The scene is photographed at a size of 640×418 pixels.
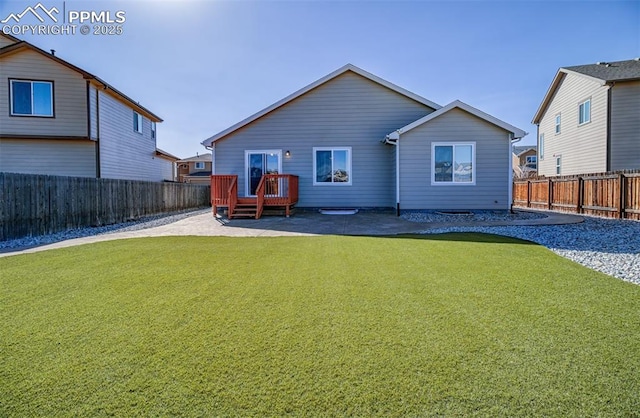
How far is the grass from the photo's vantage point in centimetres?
207

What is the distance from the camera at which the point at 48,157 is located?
1623cm

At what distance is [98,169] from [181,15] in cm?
900

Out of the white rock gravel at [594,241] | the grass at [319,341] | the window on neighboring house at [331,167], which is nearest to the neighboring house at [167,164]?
the window on neighboring house at [331,167]

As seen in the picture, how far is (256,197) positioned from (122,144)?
35.1 feet

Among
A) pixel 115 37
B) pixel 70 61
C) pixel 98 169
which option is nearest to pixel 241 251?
pixel 115 37

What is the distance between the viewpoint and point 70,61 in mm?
16016

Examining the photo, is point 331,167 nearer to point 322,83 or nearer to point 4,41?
point 322,83

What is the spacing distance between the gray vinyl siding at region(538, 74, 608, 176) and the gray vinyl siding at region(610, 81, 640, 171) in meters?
0.32

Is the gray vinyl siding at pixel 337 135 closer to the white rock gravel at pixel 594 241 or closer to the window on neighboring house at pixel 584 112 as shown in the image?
the white rock gravel at pixel 594 241

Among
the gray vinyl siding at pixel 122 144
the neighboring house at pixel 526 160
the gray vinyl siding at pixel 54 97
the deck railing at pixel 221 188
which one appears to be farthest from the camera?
the neighboring house at pixel 526 160

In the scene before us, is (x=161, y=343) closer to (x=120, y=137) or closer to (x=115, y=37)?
(x=115, y=37)

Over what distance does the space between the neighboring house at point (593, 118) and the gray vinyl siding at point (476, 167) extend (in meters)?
6.93
